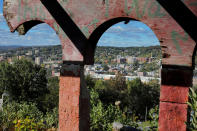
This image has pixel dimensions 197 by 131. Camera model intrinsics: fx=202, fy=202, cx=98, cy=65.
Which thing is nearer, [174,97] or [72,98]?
[174,97]

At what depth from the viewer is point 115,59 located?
252 feet

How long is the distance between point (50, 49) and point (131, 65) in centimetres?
2753

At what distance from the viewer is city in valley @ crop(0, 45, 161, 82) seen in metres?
56.3

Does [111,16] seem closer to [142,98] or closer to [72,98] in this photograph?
[72,98]

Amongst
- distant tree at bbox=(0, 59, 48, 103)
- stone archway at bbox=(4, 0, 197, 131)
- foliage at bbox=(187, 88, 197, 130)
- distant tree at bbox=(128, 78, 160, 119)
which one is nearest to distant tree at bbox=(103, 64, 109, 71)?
distant tree at bbox=(128, 78, 160, 119)

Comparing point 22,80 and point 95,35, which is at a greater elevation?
point 95,35

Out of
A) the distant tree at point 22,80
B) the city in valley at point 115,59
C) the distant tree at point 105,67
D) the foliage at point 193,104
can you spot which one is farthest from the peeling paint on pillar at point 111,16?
the distant tree at point 105,67

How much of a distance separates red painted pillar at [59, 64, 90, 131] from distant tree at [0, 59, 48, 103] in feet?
70.4

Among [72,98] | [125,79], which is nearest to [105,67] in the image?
[125,79]

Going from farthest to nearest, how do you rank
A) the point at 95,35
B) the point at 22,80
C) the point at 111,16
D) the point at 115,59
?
the point at 115,59, the point at 22,80, the point at 95,35, the point at 111,16

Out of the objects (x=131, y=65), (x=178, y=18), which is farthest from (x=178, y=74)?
(x=131, y=65)

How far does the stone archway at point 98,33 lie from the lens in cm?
199

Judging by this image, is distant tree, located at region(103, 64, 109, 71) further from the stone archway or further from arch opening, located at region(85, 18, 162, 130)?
the stone archway

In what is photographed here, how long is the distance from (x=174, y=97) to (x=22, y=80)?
23.3 metres
